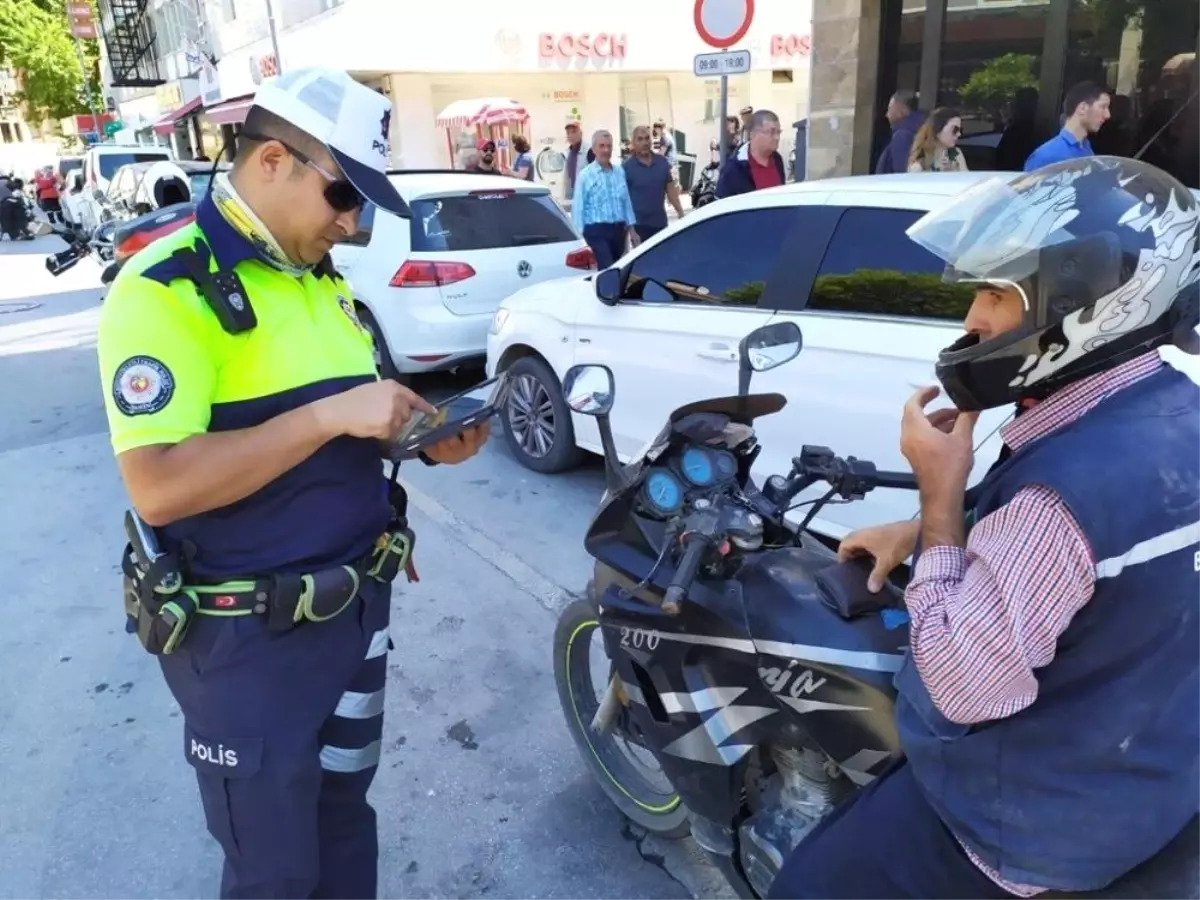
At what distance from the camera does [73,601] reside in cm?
405

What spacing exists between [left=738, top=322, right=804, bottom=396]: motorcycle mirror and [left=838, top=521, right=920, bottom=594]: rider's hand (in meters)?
0.39

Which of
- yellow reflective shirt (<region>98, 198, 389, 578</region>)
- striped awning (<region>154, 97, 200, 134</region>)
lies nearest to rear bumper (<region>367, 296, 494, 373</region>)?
yellow reflective shirt (<region>98, 198, 389, 578</region>)

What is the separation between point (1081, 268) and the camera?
1.14 metres

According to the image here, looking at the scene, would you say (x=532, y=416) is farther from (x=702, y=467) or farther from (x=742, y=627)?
(x=742, y=627)

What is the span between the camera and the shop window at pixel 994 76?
8.52 meters

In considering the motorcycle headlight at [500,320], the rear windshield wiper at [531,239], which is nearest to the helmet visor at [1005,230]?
the motorcycle headlight at [500,320]

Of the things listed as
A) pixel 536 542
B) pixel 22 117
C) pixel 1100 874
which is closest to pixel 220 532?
pixel 1100 874

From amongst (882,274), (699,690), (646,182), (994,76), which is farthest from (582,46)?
(699,690)

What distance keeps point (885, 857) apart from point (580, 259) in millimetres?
5800

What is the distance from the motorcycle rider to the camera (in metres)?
1.08

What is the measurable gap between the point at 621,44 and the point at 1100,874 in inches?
892

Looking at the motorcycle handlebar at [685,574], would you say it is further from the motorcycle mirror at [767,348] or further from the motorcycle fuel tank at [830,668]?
the motorcycle mirror at [767,348]

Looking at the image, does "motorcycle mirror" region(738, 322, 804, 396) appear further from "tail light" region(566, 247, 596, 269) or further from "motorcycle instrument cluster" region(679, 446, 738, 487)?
"tail light" region(566, 247, 596, 269)

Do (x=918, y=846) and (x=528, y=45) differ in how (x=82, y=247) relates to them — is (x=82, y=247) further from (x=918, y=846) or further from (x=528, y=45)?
(x=528, y=45)
